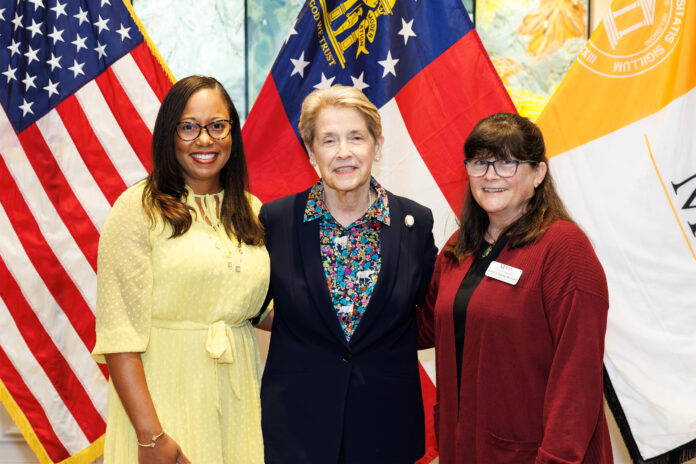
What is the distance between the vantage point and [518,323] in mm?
1758

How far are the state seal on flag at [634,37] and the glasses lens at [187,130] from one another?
5.31 feet

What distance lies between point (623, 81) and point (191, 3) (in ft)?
8.30

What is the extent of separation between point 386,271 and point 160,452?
880 millimetres

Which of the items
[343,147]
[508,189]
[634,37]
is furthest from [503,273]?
[634,37]

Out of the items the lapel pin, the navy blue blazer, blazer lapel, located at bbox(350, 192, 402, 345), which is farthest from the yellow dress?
the lapel pin

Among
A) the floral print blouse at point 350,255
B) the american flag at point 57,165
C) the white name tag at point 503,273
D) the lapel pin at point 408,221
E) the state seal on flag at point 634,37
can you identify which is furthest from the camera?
the american flag at point 57,165

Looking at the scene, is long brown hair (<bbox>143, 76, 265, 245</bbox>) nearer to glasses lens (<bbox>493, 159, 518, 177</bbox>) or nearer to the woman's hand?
the woman's hand

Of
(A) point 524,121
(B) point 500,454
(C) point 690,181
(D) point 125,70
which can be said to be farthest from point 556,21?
(B) point 500,454

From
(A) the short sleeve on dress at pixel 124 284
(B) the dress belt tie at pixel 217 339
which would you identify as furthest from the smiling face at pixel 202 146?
(B) the dress belt tie at pixel 217 339

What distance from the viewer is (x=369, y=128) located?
2.06 metres

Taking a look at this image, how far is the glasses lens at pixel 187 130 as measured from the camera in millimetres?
2004

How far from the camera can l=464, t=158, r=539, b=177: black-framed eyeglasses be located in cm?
188

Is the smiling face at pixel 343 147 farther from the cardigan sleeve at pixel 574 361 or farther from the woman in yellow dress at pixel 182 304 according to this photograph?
the cardigan sleeve at pixel 574 361

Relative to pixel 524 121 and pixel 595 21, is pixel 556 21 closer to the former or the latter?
pixel 595 21
